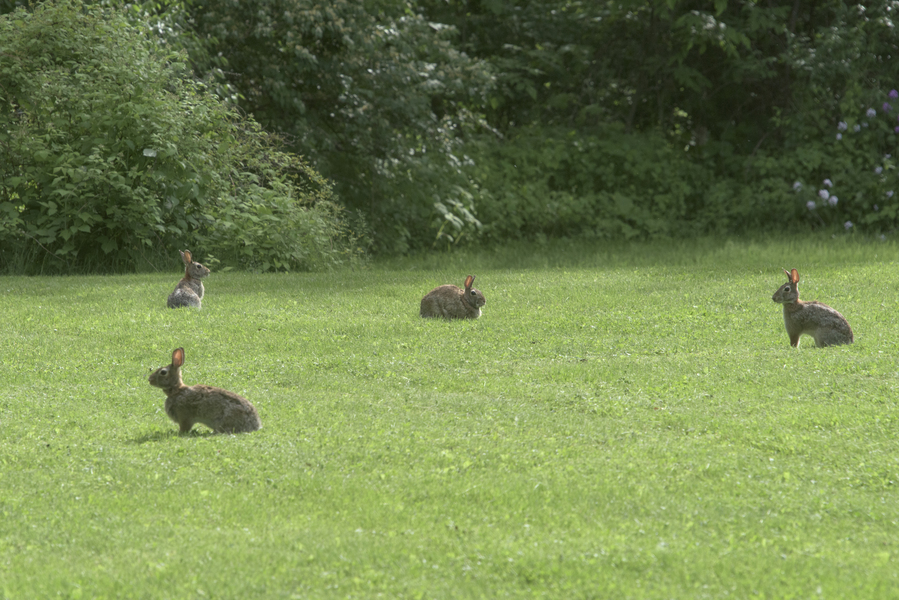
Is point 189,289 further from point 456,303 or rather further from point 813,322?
point 813,322

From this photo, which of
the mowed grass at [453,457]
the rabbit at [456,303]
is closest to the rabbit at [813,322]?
the mowed grass at [453,457]

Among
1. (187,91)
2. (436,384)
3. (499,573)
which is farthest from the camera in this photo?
(187,91)

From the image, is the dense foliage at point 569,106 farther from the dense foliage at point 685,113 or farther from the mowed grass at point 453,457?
the mowed grass at point 453,457

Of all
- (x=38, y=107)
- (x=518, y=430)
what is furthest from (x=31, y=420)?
(x=38, y=107)

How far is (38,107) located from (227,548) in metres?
11.6

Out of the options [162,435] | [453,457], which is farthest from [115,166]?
[453,457]

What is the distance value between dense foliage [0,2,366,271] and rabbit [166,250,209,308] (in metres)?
3.26

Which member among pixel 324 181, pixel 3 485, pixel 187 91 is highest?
pixel 187 91

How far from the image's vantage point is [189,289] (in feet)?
34.2

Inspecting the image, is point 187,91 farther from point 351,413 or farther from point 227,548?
point 227,548

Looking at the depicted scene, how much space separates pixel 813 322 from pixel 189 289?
6.01 m

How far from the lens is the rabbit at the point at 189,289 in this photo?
1031 centimetres

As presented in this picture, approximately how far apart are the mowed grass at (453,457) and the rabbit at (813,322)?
0.62ft

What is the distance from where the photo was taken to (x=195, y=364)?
26.1 feet
